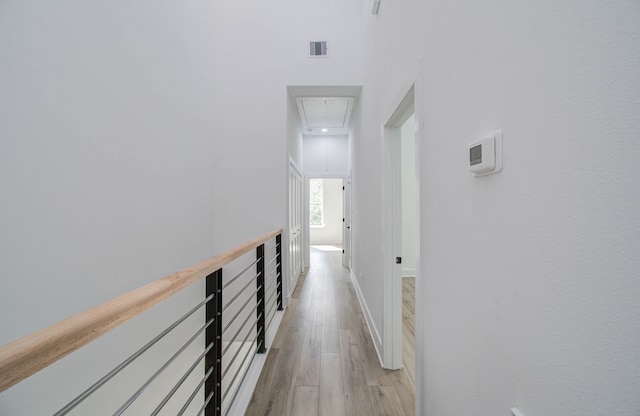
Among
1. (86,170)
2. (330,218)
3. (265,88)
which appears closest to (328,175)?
(265,88)

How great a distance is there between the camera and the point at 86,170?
4.98ft

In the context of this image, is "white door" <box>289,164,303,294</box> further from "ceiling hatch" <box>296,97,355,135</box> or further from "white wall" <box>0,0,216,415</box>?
"white wall" <box>0,0,216,415</box>

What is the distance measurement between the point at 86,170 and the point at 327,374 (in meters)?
2.09

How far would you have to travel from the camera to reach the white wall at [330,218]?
9.11 m

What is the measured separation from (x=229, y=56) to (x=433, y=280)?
340 cm

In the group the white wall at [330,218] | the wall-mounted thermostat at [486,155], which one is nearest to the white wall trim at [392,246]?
the wall-mounted thermostat at [486,155]

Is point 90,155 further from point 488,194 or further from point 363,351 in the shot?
point 363,351

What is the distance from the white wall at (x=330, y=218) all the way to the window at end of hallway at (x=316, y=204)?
0.36ft

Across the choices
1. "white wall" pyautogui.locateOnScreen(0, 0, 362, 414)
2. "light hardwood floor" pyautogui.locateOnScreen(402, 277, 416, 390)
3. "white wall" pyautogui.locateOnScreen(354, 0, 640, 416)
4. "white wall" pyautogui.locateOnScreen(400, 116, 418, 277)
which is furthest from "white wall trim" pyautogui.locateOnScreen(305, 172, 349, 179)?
"white wall" pyautogui.locateOnScreen(354, 0, 640, 416)

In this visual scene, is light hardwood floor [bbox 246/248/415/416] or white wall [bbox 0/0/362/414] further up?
white wall [bbox 0/0/362/414]

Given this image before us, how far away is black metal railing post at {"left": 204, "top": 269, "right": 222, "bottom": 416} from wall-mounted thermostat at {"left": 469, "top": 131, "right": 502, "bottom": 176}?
1190mm

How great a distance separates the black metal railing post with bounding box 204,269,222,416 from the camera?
126 cm

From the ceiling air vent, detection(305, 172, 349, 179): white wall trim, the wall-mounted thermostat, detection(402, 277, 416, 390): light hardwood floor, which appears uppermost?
the ceiling air vent

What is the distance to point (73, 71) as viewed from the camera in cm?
142
